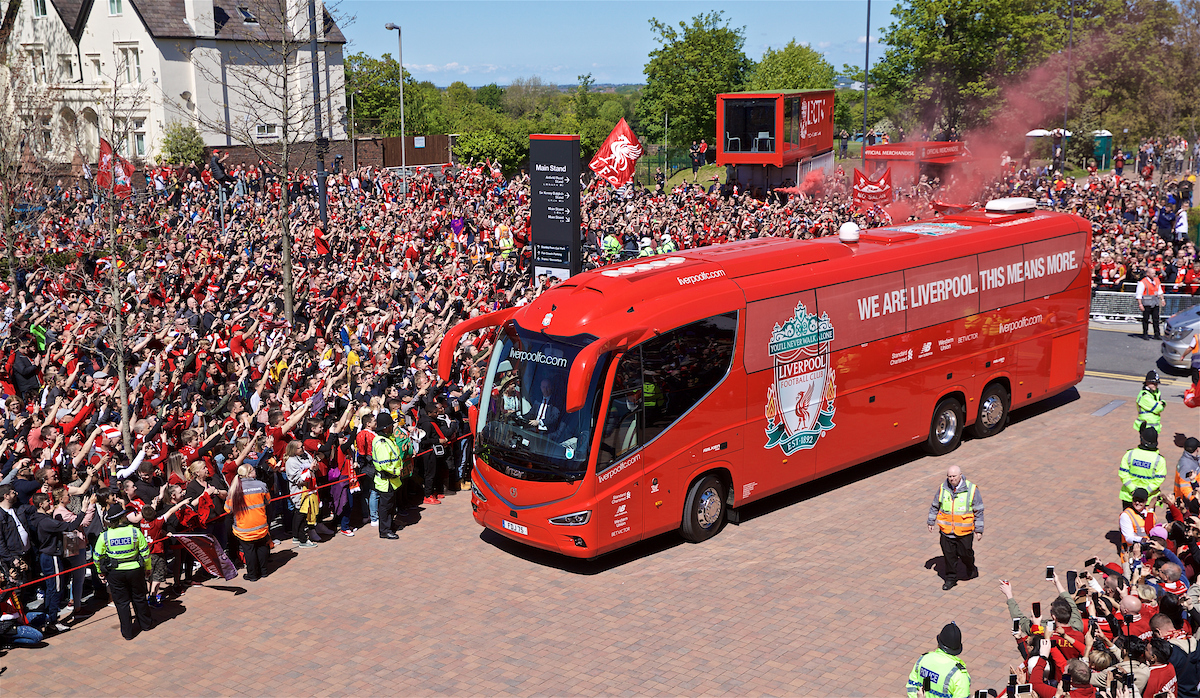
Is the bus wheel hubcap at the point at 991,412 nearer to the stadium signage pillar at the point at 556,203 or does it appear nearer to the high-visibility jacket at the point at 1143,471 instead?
the high-visibility jacket at the point at 1143,471

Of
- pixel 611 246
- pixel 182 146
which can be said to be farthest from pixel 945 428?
pixel 182 146

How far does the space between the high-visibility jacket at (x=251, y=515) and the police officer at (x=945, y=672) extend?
7693 mm

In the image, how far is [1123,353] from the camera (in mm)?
23781

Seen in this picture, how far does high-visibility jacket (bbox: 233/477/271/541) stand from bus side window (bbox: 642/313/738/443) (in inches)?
180

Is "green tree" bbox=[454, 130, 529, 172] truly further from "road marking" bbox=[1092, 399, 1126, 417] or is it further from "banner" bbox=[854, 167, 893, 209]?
"road marking" bbox=[1092, 399, 1126, 417]

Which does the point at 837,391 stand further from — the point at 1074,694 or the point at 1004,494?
the point at 1074,694

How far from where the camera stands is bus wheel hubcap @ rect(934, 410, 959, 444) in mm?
16406

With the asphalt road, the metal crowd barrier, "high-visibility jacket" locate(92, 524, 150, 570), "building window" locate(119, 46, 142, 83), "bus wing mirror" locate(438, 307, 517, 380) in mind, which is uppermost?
"building window" locate(119, 46, 142, 83)

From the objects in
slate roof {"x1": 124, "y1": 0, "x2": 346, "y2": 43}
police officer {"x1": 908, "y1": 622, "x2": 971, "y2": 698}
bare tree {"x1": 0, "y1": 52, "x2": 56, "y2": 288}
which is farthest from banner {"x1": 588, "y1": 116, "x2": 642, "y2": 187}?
slate roof {"x1": 124, "y1": 0, "x2": 346, "y2": 43}

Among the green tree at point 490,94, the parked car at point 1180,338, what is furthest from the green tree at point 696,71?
the green tree at point 490,94

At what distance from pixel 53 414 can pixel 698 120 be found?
201 ft

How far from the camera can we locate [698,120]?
2763 inches

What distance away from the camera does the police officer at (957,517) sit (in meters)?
11.5

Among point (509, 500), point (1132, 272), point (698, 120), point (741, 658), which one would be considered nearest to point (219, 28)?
point (698, 120)
